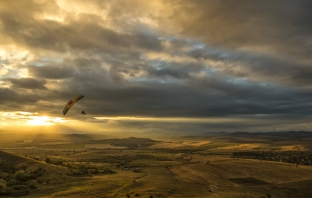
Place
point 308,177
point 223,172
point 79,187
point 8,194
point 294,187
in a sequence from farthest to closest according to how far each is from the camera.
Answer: point 223,172 < point 308,177 < point 294,187 < point 79,187 < point 8,194

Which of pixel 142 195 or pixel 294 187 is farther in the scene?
pixel 294 187

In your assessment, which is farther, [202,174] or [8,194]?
[202,174]

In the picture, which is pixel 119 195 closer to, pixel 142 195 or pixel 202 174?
pixel 142 195

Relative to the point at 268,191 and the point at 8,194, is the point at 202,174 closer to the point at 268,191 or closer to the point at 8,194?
the point at 268,191

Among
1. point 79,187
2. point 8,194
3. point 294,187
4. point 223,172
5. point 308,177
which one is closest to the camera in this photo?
point 8,194

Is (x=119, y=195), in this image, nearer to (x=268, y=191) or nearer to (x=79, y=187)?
(x=79, y=187)

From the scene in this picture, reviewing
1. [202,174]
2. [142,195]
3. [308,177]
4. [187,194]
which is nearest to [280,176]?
[308,177]

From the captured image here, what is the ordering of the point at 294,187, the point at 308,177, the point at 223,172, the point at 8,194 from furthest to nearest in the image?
the point at 223,172
the point at 308,177
the point at 294,187
the point at 8,194

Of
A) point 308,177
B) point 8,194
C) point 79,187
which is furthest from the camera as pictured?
point 308,177

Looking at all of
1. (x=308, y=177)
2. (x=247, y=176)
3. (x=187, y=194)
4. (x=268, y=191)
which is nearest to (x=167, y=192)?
(x=187, y=194)
